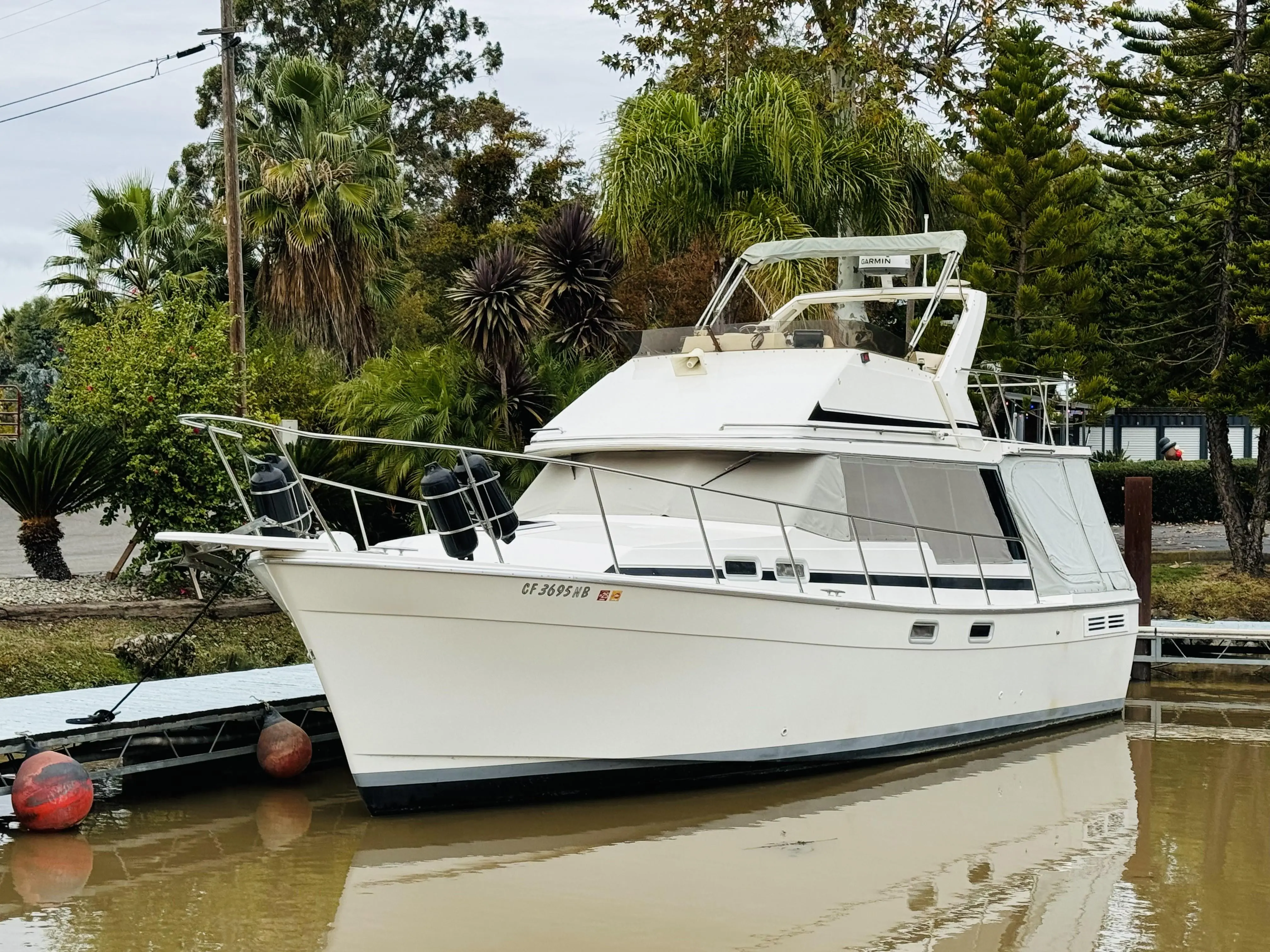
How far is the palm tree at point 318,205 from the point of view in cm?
2505

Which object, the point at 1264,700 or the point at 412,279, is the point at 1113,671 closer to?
the point at 1264,700

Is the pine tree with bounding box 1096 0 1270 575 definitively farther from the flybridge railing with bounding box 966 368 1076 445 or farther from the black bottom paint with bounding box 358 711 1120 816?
the black bottom paint with bounding box 358 711 1120 816

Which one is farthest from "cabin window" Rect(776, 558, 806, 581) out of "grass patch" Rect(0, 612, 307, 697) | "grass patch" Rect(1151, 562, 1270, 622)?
"grass patch" Rect(1151, 562, 1270, 622)

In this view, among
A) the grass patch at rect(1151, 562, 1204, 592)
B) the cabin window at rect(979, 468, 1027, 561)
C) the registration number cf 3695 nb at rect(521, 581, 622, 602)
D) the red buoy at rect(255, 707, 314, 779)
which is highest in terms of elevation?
the registration number cf 3695 nb at rect(521, 581, 622, 602)

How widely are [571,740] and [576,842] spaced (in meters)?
0.67

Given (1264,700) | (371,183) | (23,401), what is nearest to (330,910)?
(1264,700)

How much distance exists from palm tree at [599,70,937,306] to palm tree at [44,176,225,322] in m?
9.19

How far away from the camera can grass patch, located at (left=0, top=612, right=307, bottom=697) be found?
42.4 ft

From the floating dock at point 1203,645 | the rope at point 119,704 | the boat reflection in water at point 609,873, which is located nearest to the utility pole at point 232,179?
the rope at point 119,704

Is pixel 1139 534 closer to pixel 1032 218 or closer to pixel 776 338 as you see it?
pixel 1032 218

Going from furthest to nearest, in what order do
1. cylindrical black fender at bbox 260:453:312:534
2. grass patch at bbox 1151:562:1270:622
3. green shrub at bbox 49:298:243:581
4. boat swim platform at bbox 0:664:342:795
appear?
grass patch at bbox 1151:562:1270:622 → green shrub at bbox 49:298:243:581 → boat swim platform at bbox 0:664:342:795 → cylindrical black fender at bbox 260:453:312:534

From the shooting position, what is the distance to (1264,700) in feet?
51.3

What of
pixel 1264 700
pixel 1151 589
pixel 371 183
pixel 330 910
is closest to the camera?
pixel 330 910

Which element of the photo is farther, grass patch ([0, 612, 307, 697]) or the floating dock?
the floating dock
